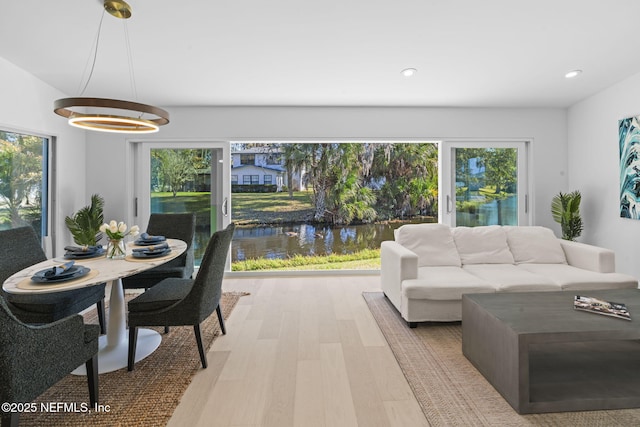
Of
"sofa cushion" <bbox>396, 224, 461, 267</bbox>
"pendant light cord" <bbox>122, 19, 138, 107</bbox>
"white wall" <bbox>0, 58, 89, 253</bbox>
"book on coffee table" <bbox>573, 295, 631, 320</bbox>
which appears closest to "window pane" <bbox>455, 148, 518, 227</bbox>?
"sofa cushion" <bbox>396, 224, 461, 267</bbox>

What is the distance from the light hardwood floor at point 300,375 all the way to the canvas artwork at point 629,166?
3.01 m

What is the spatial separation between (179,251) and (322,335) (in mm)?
1286

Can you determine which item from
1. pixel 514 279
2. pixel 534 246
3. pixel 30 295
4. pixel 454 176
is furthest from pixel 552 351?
pixel 30 295

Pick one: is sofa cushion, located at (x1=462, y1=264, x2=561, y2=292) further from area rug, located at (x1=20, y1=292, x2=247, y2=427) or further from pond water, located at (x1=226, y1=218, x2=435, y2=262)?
pond water, located at (x1=226, y1=218, x2=435, y2=262)

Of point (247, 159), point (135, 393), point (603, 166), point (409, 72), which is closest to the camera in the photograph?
point (135, 393)

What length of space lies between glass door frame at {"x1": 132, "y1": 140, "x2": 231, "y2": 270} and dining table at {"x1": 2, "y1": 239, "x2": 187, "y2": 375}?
186 cm

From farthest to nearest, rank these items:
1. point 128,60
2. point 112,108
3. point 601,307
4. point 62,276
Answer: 1. point 128,60
2. point 112,108
3. point 601,307
4. point 62,276

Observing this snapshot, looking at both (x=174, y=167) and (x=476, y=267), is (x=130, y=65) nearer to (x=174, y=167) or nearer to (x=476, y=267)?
(x=174, y=167)

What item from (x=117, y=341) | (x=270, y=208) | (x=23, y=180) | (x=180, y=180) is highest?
(x=180, y=180)

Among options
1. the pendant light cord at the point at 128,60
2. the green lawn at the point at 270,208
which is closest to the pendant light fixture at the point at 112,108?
the pendant light cord at the point at 128,60

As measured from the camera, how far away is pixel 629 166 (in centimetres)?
377

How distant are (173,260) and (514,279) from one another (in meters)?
3.02

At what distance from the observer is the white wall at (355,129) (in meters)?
4.64

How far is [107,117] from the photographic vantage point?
2.29m
